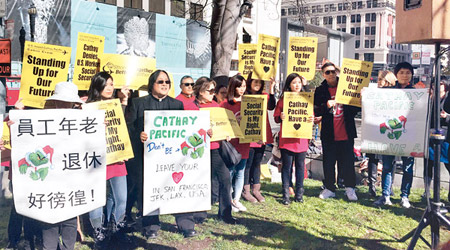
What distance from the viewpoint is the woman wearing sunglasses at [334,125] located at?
6.43 meters

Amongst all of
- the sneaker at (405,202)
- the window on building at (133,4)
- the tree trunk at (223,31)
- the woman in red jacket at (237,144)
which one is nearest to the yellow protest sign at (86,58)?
the woman in red jacket at (237,144)

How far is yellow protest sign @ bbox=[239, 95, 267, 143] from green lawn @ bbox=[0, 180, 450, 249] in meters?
1.00

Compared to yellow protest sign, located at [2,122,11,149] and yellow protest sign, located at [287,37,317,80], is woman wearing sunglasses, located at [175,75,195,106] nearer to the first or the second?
yellow protest sign, located at [287,37,317,80]

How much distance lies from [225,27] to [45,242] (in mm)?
5513

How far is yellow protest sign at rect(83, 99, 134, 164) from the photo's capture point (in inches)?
174

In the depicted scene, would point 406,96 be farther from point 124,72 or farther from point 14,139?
point 14,139

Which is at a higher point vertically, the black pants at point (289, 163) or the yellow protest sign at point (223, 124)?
the yellow protest sign at point (223, 124)

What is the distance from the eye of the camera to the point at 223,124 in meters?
5.43

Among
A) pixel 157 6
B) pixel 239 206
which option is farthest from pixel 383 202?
pixel 157 6

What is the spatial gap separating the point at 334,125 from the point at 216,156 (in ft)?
6.53

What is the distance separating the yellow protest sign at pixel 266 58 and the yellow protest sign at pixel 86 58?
2098 millimetres

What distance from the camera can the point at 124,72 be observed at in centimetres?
560

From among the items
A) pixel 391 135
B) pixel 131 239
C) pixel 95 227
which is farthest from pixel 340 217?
pixel 95 227

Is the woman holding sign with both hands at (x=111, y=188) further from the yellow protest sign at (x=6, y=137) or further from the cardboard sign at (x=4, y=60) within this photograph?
the cardboard sign at (x=4, y=60)
